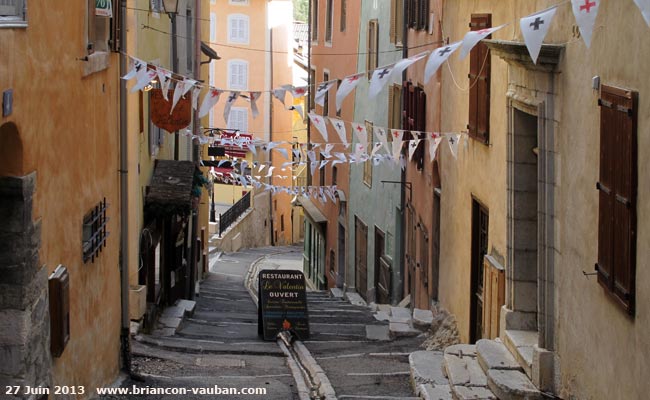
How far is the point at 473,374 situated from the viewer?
36.0 feet

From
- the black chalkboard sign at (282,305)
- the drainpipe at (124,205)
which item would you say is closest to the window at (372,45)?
the black chalkboard sign at (282,305)

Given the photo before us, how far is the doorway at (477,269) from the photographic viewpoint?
13789 mm

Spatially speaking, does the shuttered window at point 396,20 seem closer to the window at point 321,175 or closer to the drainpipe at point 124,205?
the drainpipe at point 124,205

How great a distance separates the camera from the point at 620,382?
7539 mm

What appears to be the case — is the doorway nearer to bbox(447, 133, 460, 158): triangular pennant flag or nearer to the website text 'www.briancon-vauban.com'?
bbox(447, 133, 460, 158): triangular pennant flag

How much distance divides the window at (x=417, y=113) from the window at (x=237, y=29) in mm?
35592

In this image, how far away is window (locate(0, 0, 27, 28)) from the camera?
288 inches

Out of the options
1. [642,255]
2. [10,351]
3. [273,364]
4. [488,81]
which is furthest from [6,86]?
[273,364]

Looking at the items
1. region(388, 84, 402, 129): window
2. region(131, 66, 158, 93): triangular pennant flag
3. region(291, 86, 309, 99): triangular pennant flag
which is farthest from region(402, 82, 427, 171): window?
region(131, 66, 158, 93): triangular pennant flag

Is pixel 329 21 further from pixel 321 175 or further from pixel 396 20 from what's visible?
pixel 396 20

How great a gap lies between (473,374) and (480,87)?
150 inches

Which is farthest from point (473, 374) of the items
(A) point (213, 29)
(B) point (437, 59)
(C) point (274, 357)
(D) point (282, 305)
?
(A) point (213, 29)

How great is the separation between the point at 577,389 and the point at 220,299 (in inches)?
721

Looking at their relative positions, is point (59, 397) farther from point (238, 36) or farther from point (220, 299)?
point (238, 36)
